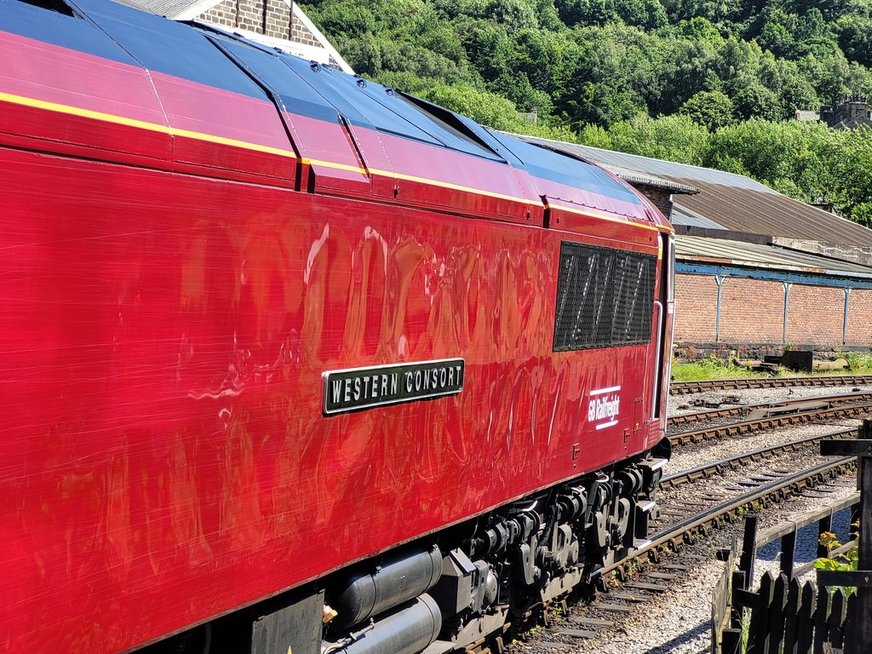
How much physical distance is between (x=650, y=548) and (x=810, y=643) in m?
4.18

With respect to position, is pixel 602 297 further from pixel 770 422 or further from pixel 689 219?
pixel 689 219

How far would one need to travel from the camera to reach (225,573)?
4.52m

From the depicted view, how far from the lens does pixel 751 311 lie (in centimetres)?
3491

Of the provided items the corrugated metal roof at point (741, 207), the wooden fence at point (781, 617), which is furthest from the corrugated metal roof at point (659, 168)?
the wooden fence at point (781, 617)

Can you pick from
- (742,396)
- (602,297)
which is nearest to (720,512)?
(602,297)

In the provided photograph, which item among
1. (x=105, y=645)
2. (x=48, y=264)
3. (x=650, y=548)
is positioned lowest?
(x=650, y=548)

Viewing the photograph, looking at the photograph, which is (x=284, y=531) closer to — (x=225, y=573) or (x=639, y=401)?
(x=225, y=573)

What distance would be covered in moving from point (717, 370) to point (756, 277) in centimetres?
554

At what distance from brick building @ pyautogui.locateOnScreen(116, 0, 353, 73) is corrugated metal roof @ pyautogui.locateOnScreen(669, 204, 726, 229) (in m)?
20.1

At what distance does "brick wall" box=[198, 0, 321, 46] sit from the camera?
90.7ft

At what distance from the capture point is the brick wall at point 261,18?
27.6 m

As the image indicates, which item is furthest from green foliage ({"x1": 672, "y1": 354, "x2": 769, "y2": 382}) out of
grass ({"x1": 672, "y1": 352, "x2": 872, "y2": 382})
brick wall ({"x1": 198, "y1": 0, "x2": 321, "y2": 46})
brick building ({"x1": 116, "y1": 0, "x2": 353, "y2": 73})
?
brick wall ({"x1": 198, "y1": 0, "x2": 321, "y2": 46})

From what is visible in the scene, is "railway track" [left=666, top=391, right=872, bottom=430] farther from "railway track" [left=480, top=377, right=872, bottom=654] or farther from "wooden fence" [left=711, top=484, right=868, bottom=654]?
"wooden fence" [left=711, top=484, right=868, bottom=654]

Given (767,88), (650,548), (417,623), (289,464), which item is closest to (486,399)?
(417,623)
